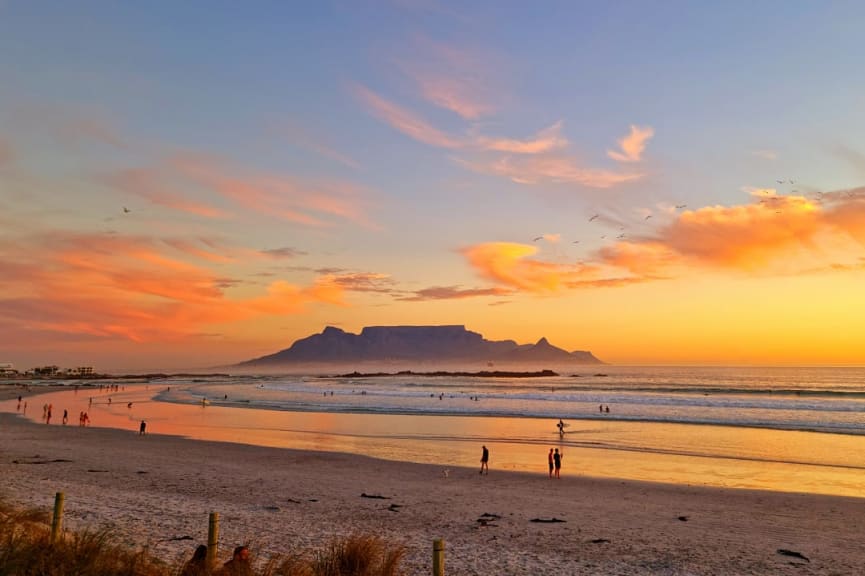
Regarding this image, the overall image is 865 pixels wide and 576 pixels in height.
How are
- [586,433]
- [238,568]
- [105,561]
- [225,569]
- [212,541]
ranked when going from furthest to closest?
1. [586,433]
2. [212,541]
3. [225,569]
4. [238,568]
5. [105,561]

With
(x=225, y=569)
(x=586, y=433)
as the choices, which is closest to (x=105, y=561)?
(x=225, y=569)

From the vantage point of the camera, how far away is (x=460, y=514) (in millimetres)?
15680

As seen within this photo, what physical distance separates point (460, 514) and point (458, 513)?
0.11 metres

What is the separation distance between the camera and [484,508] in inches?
647

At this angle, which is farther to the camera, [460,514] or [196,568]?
[460,514]

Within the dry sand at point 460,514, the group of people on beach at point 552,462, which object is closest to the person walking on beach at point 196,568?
the dry sand at point 460,514

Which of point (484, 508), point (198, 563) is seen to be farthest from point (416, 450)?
point (198, 563)

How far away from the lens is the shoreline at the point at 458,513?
1185 centimetres

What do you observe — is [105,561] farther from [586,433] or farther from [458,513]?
[586,433]

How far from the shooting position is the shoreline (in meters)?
11.9

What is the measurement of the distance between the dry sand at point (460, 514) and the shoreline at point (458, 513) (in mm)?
51

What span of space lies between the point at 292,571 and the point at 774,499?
659 inches

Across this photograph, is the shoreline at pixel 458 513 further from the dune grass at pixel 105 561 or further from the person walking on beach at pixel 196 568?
the person walking on beach at pixel 196 568

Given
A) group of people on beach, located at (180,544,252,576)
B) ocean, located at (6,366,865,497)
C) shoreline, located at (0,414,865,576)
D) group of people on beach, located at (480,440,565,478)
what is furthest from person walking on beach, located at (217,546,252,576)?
ocean, located at (6,366,865,497)
